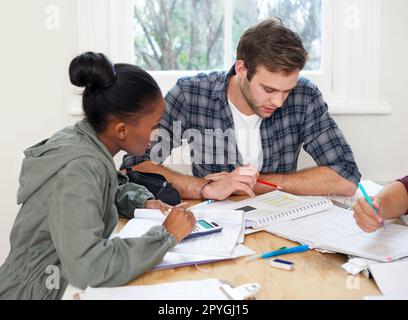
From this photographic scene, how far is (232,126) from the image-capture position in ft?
6.36

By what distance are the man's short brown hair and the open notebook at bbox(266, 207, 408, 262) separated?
0.54 metres

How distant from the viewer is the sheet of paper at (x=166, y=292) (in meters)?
0.91

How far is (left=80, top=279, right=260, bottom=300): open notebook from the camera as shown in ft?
2.97

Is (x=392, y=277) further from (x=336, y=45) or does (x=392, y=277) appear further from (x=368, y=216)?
(x=336, y=45)

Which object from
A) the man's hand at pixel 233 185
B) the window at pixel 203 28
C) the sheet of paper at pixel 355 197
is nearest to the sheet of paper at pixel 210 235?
the man's hand at pixel 233 185

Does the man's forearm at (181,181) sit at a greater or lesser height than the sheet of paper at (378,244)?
greater

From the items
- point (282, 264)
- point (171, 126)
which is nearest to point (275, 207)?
point (282, 264)

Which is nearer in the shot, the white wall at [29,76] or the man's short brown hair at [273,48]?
the man's short brown hair at [273,48]

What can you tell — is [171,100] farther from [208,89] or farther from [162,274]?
[162,274]

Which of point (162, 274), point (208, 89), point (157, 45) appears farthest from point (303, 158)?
point (162, 274)

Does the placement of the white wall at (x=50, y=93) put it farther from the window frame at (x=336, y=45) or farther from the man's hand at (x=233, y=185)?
the man's hand at (x=233, y=185)

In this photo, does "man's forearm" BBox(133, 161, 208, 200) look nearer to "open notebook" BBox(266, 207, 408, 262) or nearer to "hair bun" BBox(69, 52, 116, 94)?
"open notebook" BBox(266, 207, 408, 262)

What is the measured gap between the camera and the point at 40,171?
1083 mm

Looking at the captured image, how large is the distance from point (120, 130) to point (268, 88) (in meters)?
0.72
